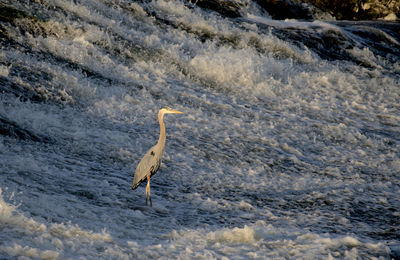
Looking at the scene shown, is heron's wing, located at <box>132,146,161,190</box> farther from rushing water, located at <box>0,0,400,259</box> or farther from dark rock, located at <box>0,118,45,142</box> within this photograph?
dark rock, located at <box>0,118,45,142</box>

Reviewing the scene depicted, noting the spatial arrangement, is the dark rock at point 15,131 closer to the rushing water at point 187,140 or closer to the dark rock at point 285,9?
the rushing water at point 187,140

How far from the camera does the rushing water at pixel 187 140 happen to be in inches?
164

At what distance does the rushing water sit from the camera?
164 inches

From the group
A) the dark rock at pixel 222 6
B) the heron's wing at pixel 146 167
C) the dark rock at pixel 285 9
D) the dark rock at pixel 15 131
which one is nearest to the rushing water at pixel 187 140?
the dark rock at pixel 15 131

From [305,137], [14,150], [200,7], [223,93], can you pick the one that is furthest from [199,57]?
[14,150]

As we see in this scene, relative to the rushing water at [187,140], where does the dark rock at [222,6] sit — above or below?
above

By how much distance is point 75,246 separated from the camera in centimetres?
362

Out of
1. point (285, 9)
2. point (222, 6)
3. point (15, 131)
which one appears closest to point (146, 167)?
point (15, 131)

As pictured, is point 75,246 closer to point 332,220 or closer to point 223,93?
point 332,220

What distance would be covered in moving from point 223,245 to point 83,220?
4.25 ft

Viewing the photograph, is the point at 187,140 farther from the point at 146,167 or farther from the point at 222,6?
the point at 222,6

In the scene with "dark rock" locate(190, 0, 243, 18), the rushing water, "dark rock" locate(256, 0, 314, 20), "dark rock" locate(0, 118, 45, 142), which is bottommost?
"dark rock" locate(0, 118, 45, 142)

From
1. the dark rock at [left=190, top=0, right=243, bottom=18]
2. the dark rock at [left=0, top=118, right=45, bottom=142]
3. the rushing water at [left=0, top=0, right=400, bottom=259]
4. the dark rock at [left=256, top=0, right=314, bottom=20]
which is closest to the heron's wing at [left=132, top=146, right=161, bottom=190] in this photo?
the rushing water at [left=0, top=0, right=400, bottom=259]

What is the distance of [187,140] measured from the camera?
24.3 feet
